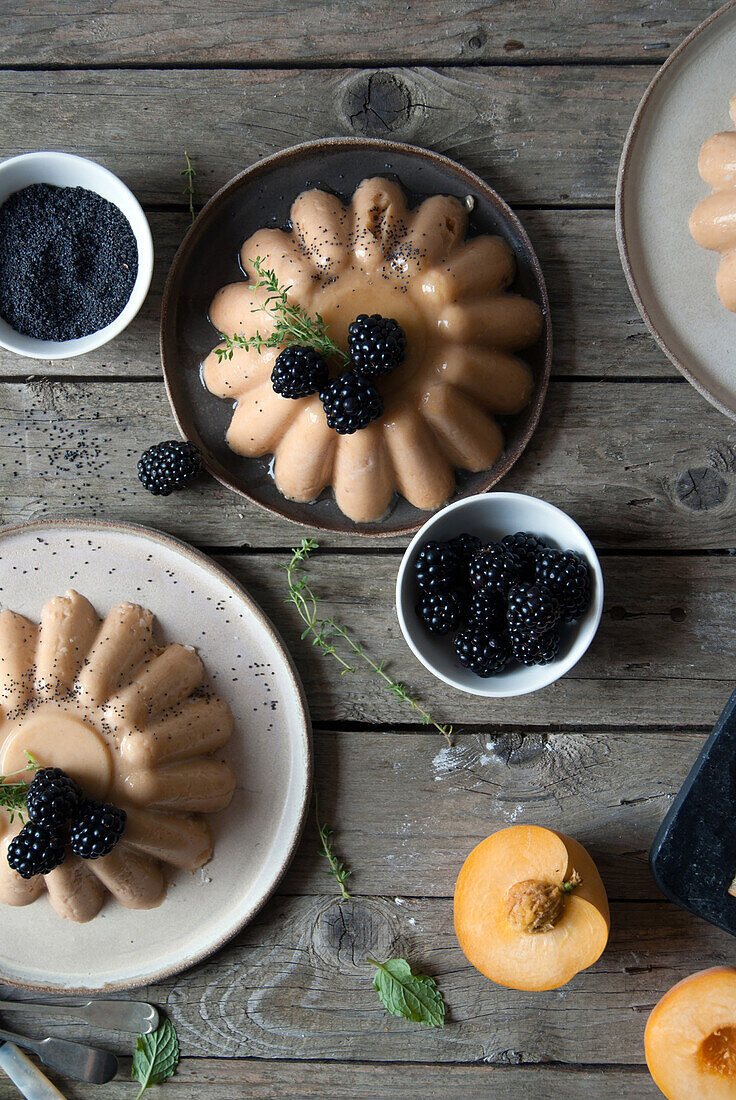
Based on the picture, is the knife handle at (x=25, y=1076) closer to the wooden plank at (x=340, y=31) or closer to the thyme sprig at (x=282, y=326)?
the thyme sprig at (x=282, y=326)

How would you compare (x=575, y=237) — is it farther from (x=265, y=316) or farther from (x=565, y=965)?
(x=565, y=965)

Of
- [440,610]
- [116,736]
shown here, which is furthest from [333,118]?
[116,736]

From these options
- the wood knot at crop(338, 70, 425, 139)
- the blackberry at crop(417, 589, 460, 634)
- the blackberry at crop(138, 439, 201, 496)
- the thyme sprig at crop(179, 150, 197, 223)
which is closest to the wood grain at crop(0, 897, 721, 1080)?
the blackberry at crop(417, 589, 460, 634)

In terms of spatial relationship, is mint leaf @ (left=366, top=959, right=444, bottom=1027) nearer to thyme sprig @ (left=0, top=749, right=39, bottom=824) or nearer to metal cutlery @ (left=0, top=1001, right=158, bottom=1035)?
metal cutlery @ (left=0, top=1001, right=158, bottom=1035)

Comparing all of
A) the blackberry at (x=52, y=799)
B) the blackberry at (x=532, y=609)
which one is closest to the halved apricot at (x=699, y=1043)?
the blackberry at (x=532, y=609)

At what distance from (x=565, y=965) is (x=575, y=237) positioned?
52.6 inches

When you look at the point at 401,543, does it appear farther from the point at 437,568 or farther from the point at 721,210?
the point at 721,210

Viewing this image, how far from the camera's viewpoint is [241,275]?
4.87ft

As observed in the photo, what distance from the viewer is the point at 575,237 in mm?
1500

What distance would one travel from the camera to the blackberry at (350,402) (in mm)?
1248

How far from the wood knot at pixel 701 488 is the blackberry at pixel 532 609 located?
0.45 metres

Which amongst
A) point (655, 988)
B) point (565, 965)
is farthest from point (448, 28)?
point (655, 988)

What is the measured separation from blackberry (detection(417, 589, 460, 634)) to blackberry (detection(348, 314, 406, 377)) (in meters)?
0.38

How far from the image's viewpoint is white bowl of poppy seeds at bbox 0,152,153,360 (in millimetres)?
1372
